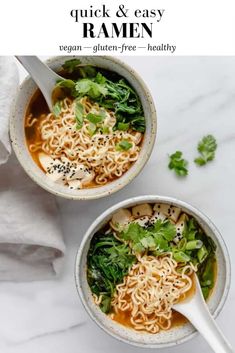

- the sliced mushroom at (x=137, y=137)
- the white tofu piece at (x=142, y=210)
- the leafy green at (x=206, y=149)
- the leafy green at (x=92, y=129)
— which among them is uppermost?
the leafy green at (x=92, y=129)

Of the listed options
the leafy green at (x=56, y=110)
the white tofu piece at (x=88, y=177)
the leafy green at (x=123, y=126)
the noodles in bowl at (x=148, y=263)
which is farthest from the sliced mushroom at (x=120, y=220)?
the leafy green at (x=56, y=110)

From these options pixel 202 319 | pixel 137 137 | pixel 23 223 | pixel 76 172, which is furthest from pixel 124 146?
pixel 202 319

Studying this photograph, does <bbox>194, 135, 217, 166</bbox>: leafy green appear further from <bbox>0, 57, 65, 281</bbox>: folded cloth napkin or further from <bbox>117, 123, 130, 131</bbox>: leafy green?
<bbox>0, 57, 65, 281</bbox>: folded cloth napkin

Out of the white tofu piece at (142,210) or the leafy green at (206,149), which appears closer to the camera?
the white tofu piece at (142,210)

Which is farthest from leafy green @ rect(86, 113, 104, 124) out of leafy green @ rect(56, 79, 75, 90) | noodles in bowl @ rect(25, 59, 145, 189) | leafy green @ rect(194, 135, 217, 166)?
leafy green @ rect(194, 135, 217, 166)

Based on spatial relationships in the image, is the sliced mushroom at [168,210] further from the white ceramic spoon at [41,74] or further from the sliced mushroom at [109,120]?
the white ceramic spoon at [41,74]
